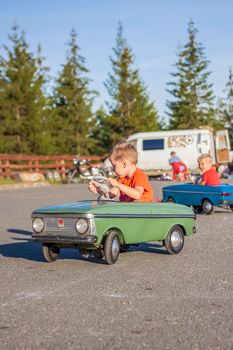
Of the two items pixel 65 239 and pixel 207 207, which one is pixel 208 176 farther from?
pixel 65 239

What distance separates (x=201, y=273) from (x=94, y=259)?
1.34m

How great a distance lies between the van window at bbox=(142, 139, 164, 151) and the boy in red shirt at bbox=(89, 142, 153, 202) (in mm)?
28347

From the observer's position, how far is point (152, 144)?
35.4 metres

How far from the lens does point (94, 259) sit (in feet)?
21.0

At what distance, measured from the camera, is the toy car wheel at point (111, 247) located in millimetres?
5902

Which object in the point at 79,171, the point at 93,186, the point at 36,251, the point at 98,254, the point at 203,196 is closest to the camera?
the point at 98,254

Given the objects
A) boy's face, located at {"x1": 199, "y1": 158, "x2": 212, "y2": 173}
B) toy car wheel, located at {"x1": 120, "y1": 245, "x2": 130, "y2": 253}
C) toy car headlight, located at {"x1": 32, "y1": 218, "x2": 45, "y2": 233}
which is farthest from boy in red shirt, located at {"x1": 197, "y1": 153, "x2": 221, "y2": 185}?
toy car headlight, located at {"x1": 32, "y1": 218, "x2": 45, "y2": 233}

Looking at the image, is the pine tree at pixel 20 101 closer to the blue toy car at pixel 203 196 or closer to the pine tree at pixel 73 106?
the pine tree at pixel 73 106

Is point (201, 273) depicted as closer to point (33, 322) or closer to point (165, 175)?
point (33, 322)

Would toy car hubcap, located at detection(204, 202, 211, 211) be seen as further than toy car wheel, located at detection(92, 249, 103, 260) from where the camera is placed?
Yes

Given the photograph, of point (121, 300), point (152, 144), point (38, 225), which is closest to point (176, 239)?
point (38, 225)

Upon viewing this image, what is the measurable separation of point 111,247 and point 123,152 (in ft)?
3.91

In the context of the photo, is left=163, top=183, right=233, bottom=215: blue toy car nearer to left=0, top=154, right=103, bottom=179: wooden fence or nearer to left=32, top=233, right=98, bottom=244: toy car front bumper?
left=32, top=233, right=98, bottom=244: toy car front bumper

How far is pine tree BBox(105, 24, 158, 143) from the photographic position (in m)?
52.9
